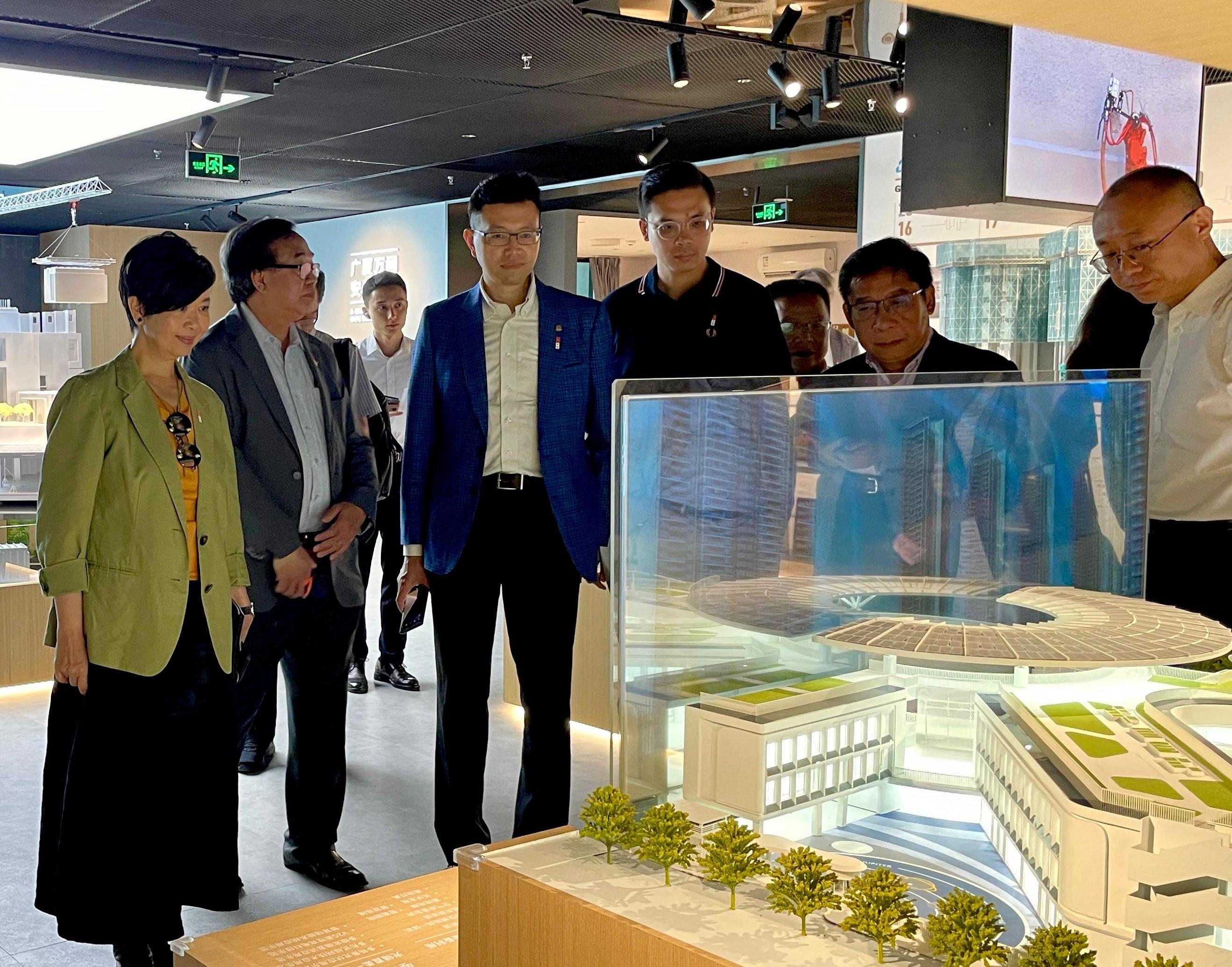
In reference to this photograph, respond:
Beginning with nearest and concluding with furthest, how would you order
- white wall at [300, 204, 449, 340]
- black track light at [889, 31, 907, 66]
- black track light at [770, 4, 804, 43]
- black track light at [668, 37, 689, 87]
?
black track light at [770, 4, 804, 43] < black track light at [889, 31, 907, 66] < black track light at [668, 37, 689, 87] < white wall at [300, 204, 449, 340]

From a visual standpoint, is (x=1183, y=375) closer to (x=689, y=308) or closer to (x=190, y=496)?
(x=689, y=308)

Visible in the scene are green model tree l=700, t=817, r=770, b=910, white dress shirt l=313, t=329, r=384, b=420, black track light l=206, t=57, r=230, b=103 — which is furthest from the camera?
black track light l=206, t=57, r=230, b=103

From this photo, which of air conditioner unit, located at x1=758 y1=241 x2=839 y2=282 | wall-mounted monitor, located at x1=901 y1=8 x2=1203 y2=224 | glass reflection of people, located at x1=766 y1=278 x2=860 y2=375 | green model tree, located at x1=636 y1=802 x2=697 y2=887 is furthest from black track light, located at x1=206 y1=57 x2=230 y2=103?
air conditioner unit, located at x1=758 y1=241 x2=839 y2=282

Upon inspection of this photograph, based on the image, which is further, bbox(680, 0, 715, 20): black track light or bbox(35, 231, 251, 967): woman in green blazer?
bbox(680, 0, 715, 20): black track light

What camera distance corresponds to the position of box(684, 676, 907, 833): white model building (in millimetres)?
1500

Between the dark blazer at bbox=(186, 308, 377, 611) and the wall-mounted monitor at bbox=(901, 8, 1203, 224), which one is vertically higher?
the wall-mounted monitor at bbox=(901, 8, 1203, 224)

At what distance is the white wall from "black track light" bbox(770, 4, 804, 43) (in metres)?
8.26

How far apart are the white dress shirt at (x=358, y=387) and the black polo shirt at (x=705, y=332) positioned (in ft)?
2.48

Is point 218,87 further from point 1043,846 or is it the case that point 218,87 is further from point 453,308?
point 1043,846

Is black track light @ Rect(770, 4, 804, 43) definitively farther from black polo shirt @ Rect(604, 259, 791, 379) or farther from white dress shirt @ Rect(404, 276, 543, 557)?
white dress shirt @ Rect(404, 276, 543, 557)

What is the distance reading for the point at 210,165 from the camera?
8836 millimetres

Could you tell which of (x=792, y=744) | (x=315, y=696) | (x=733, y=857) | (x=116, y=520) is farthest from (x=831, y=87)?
(x=733, y=857)

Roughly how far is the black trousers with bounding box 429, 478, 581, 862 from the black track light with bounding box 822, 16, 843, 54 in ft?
11.9

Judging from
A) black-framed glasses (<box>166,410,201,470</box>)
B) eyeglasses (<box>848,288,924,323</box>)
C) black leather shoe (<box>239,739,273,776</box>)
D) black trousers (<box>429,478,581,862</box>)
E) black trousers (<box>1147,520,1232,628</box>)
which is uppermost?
eyeglasses (<box>848,288,924,323</box>)
